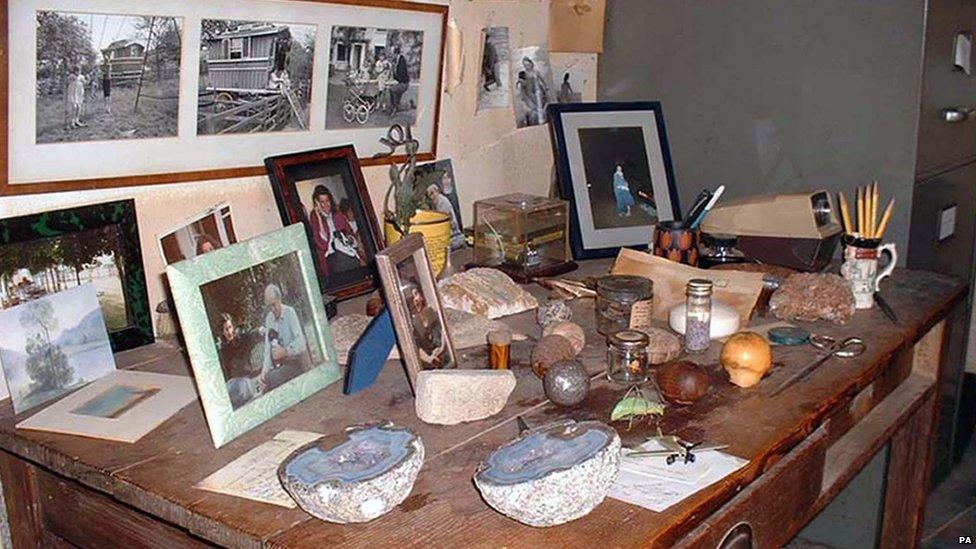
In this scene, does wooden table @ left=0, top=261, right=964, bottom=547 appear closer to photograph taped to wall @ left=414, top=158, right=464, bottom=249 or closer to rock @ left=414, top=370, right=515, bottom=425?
rock @ left=414, top=370, right=515, bottom=425

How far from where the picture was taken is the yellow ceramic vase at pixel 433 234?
1792 millimetres

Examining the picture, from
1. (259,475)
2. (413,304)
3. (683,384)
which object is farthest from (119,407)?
(683,384)

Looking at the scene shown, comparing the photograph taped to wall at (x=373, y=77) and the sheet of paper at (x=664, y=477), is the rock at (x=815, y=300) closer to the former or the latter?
the sheet of paper at (x=664, y=477)

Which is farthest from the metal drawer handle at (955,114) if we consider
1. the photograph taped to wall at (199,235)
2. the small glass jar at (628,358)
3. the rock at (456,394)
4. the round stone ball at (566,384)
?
the photograph taped to wall at (199,235)

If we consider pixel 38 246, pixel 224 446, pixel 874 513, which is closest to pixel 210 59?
pixel 38 246

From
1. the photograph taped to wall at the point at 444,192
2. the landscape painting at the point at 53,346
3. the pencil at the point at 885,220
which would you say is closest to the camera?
the landscape painting at the point at 53,346

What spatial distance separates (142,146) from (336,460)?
72 cm

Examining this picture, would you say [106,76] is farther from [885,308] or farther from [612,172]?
[885,308]

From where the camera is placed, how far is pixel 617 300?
Answer: 1562 mm

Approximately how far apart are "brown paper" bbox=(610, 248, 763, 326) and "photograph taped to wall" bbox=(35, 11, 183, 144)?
810 millimetres

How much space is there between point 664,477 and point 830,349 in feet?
1.82

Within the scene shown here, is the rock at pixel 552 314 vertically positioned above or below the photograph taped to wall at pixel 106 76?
below

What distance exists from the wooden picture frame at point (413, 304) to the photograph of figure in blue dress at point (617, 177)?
0.80 meters

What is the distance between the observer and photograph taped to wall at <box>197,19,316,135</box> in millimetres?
1563
